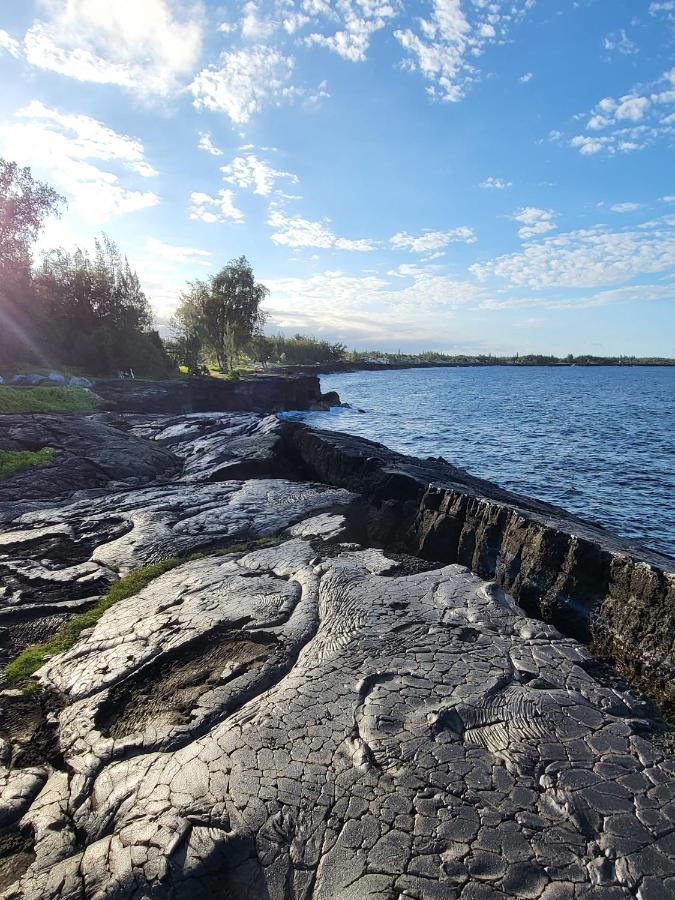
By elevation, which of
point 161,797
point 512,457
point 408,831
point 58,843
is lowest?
point 512,457

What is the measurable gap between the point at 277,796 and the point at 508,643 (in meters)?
2.86

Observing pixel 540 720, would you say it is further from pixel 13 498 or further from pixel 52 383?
pixel 52 383

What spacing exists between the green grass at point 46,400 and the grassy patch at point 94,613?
598 inches

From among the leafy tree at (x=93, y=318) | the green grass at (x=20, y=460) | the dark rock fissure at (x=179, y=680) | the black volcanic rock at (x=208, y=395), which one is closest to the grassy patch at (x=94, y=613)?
the dark rock fissure at (x=179, y=680)

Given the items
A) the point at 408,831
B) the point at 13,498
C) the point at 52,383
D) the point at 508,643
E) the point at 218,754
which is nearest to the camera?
the point at 408,831

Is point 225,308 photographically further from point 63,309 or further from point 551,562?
point 551,562

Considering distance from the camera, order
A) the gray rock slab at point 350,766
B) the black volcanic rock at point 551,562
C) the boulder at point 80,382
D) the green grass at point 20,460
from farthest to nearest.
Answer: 1. the boulder at point 80,382
2. the green grass at point 20,460
3. the black volcanic rock at point 551,562
4. the gray rock slab at point 350,766

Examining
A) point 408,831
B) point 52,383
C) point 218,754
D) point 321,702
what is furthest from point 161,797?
point 52,383

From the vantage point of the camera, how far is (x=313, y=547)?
27.4ft

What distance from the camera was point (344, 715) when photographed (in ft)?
13.9

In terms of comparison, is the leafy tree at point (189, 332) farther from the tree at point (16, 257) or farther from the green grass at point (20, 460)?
the green grass at point (20, 460)

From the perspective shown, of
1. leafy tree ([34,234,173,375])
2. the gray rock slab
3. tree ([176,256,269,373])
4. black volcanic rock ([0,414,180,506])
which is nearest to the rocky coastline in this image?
the gray rock slab

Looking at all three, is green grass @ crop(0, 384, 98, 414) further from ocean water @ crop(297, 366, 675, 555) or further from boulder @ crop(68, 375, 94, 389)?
ocean water @ crop(297, 366, 675, 555)

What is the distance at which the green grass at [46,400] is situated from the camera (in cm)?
2020
